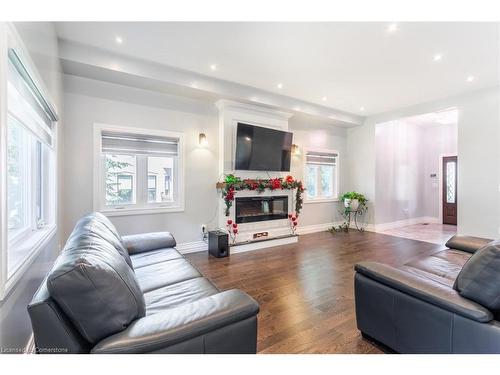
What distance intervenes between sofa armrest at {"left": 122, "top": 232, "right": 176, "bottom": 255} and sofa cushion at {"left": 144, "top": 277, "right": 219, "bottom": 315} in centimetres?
91

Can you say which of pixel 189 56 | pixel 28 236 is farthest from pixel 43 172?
pixel 189 56

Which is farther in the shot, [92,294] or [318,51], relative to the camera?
[318,51]

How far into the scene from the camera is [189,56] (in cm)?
314

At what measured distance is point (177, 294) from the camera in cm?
162

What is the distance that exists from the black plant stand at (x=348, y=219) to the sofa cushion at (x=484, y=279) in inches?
180

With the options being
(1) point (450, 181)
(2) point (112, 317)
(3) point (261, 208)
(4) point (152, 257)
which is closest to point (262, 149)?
(3) point (261, 208)

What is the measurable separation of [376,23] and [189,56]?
224 cm

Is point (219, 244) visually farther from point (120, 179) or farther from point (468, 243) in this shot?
point (468, 243)

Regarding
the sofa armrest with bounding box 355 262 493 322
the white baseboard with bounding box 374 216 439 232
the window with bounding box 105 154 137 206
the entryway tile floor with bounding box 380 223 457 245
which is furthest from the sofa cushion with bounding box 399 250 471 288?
the window with bounding box 105 154 137 206

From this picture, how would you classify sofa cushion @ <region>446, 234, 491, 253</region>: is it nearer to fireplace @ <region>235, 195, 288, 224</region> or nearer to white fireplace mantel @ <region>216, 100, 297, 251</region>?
white fireplace mantel @ <region>216, 100, 297, 251</region>

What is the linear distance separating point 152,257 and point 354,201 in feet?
16.4

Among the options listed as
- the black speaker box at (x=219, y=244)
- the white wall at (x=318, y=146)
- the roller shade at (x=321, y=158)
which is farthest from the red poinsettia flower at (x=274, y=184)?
the roller shade at (x=321, y=158)

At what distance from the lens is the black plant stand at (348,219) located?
596 cm
